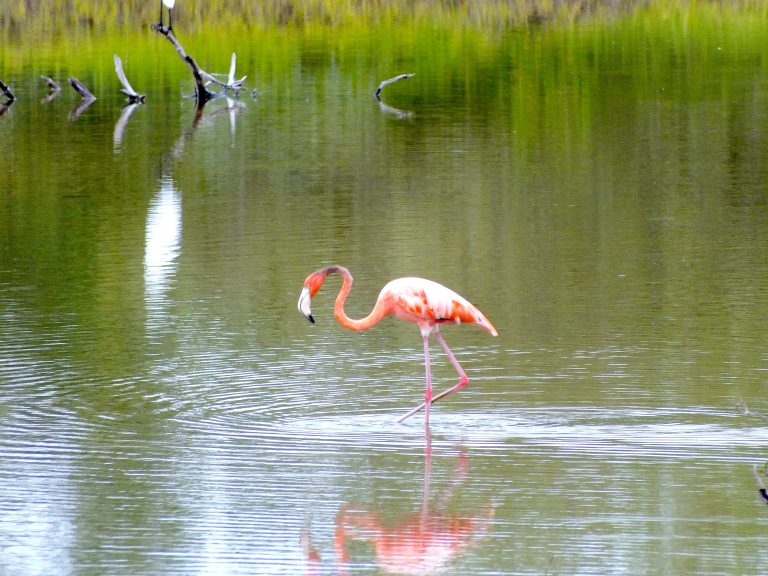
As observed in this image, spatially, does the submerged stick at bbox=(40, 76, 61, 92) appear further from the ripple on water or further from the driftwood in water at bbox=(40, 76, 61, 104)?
the ripple on water

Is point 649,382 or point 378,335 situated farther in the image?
point 378,335

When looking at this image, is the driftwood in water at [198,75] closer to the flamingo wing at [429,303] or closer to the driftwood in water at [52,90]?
the driftwood in water at [52,90]

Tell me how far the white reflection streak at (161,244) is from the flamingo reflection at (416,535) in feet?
17.5

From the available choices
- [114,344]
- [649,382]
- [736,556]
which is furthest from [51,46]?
[736,556]

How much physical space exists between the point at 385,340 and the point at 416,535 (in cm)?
437

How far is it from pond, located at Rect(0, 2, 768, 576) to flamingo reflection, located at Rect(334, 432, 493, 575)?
2 centimetres

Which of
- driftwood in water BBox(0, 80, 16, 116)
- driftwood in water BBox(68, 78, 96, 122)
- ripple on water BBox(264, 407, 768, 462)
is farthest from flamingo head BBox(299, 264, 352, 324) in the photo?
driftwood in water BBox(0, 80, 16, 116)

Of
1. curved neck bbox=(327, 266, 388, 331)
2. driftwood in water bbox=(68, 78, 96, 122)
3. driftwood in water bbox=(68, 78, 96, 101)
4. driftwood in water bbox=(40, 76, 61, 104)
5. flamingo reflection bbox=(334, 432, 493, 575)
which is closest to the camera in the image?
flamingo reflection bbox=(334, 432, 493, 575)

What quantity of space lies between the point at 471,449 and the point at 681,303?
4054 millimetres

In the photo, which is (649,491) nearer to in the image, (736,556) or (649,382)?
(736,556)

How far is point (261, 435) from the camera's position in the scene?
821cm

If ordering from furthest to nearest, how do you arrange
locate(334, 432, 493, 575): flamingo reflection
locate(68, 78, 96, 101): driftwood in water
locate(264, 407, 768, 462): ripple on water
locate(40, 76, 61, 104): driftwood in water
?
locate(40, 76, 61, 104): driftwood in water → locate(68, 78, 96, 101): driftwood in water → locate(264, 407, 768, 462): ripple on water → locate(334, 432, 493, 575): flamingo reflection

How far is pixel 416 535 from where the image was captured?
6480mm

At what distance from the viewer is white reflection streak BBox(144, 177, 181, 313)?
12.6m
